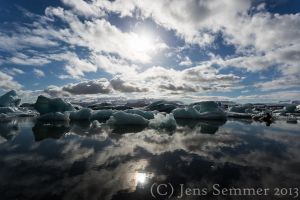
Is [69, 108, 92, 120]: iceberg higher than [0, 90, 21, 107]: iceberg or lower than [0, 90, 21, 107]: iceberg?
lower

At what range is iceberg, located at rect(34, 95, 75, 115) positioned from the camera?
2428 cm

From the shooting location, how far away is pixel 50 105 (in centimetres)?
2453

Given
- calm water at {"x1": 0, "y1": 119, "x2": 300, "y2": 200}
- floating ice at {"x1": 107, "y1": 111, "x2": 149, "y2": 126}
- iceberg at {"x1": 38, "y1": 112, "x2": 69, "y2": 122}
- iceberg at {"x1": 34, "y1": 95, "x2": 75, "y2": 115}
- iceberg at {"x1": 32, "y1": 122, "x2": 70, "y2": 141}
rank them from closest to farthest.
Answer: calm water at {"x1": 0, "y1": 119, "x2": 300, "y2": 200}, iceberg at {"x1": 32, "y1": 122, "x2": 70, "y2": 141}, floating ice at {"x1": 107, "y1": 111, "x2": 149, "y2": 126}, iceberg at {"x1": 38, "y1": 112, "x2": 69, "y2": 122}, iceberg at {"x1": 34, "y1": 95, "x2": 75, "y2": 115}

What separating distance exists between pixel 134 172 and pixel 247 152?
4.28 metres

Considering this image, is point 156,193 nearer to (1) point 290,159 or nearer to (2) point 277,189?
(2) point 277,189

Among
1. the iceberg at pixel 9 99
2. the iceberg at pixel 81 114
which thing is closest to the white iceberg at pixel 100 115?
the iceberg at pixel 81 114

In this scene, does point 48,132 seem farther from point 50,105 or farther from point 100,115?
point 50,105

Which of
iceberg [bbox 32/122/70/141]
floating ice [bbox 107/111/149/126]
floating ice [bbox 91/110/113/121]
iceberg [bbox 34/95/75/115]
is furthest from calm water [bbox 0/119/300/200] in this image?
iceberg [bbox 34/95/75/115]

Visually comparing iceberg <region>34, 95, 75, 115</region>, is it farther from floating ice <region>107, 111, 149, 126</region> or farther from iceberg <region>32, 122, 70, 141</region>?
floating ice <region>107, 111, 149, 126</region>

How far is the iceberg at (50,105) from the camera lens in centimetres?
2428

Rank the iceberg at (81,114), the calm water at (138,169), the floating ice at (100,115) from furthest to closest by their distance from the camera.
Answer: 1. the floating ice at (100,115)
2. the iceberg at (81,114)
3. the calm water at (138,169)

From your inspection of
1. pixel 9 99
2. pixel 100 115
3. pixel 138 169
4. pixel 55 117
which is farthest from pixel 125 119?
pixel 9 99

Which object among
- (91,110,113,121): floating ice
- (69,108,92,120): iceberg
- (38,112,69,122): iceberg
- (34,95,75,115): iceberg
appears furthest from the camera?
(34,95,75,115): iceberg

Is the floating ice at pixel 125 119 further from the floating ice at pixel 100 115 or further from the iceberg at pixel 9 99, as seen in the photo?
the iceberg at pixel 9 99
